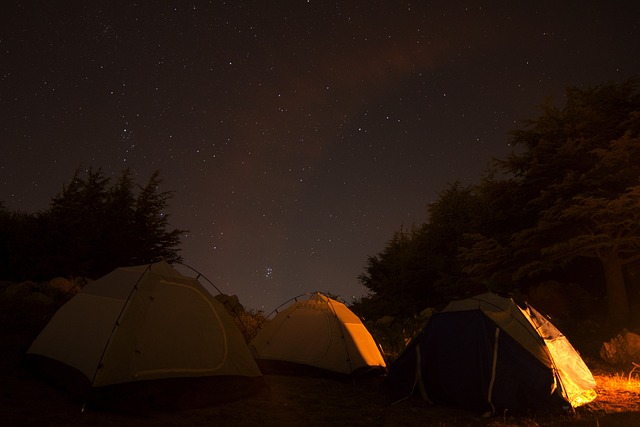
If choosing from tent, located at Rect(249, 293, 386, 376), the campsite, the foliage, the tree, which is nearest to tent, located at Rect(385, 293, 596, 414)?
the campsite

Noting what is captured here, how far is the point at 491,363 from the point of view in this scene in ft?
22.7

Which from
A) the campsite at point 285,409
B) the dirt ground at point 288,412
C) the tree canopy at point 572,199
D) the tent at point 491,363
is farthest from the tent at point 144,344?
the tree canopy at point 572,199

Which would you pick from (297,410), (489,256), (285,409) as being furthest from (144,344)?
(489,256)

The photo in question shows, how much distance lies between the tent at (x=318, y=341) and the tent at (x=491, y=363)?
1.64m

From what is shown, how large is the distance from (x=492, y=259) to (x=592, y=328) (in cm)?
380

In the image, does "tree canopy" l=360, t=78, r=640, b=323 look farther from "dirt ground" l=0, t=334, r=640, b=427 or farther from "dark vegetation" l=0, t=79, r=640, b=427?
"dirt ground" l=0, t=334, r=640, b=427

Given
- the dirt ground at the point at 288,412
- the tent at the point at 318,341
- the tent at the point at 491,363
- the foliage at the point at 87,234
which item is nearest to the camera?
the dirt ground at the point at 288,412

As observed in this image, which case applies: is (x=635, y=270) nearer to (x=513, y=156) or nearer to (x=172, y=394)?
(x=513, y=156)

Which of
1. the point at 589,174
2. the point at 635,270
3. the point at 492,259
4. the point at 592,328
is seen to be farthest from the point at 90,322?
A: the point at 635,270

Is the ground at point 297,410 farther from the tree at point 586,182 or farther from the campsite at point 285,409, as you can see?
the tree at point 586,182

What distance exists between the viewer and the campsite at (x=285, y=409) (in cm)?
593

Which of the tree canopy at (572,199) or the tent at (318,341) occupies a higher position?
the tree canopy at (572,199)

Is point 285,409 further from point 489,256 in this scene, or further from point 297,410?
point 489,256

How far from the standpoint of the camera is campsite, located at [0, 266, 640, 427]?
593cm
